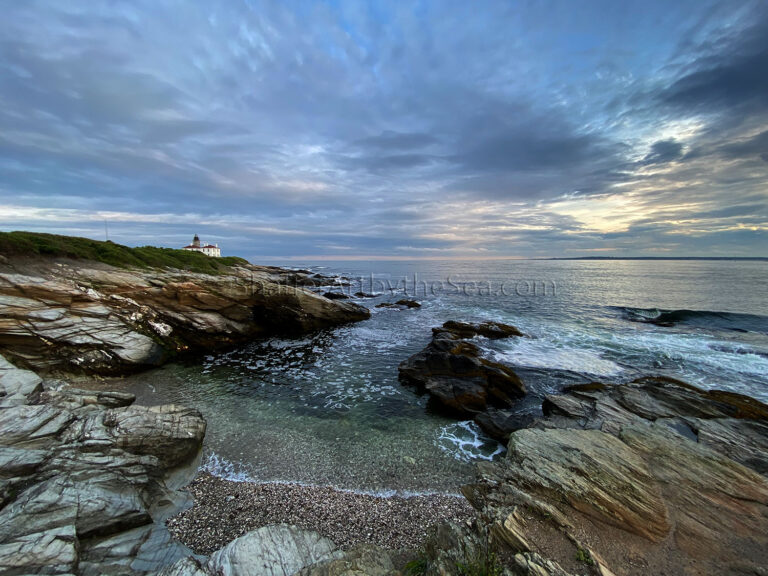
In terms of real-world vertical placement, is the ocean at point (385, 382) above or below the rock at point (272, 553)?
below

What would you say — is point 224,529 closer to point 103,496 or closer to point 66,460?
point 103,496

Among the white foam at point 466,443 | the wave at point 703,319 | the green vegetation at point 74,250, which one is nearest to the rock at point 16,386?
the green vegetation at point 74,250

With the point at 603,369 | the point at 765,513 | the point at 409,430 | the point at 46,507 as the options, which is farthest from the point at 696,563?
the point at 603,369

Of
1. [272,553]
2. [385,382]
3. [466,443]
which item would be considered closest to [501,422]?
[466,443]

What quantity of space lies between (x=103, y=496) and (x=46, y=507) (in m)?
0.91

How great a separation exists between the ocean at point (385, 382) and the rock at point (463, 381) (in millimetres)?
818

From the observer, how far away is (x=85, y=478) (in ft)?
23.2

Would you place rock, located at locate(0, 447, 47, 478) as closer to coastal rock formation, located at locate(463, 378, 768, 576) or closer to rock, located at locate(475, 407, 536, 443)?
coastal rock formation, located at locate(463, 378, 768, 576)

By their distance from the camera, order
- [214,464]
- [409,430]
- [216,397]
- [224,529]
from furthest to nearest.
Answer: [216,397]
[409,430]
[214,464]
[224,529]

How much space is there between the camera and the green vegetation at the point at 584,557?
5.47 meters

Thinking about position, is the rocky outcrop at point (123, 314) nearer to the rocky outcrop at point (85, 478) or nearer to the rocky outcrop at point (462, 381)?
the rocky outcrop at point (85, 478)

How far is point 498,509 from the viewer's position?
6.89 m

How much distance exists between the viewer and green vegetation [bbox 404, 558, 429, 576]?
5.62 meters

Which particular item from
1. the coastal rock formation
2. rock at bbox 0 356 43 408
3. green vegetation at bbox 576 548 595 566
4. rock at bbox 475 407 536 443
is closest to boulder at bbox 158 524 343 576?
the coastal rock formation
